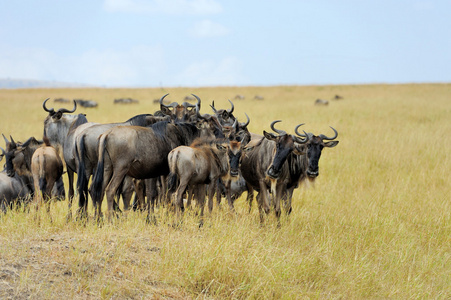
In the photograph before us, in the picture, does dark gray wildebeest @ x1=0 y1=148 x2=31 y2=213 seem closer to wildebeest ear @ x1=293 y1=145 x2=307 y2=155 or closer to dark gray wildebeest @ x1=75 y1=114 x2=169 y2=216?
dark gray wildebeest @ x1=75 y1=114 x2=169 y2=216

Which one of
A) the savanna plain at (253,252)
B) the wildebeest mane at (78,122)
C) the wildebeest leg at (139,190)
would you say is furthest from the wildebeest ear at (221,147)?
the wildebeest mane at (78,122)

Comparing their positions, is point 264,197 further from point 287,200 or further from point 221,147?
point 221,147

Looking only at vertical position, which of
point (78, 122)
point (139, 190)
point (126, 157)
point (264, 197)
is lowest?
point (139, 190)

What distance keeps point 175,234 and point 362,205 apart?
15.3 feet

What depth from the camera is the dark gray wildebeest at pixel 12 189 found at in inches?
334

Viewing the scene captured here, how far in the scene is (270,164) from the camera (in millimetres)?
8180

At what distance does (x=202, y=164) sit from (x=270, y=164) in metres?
1.39

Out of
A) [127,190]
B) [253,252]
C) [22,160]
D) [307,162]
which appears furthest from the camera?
[127,190]

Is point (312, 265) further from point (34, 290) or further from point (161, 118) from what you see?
point (161, 118)

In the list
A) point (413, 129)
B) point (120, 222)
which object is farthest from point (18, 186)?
point (413, 129)

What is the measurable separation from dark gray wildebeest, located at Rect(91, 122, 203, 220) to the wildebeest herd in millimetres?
15

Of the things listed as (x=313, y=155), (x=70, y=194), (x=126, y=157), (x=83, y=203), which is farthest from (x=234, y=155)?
(x=70, y=194)

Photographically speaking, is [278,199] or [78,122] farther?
[78,122]

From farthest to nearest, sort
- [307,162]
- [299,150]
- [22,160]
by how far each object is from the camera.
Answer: [22,160] < [307,162] < [299,150]
